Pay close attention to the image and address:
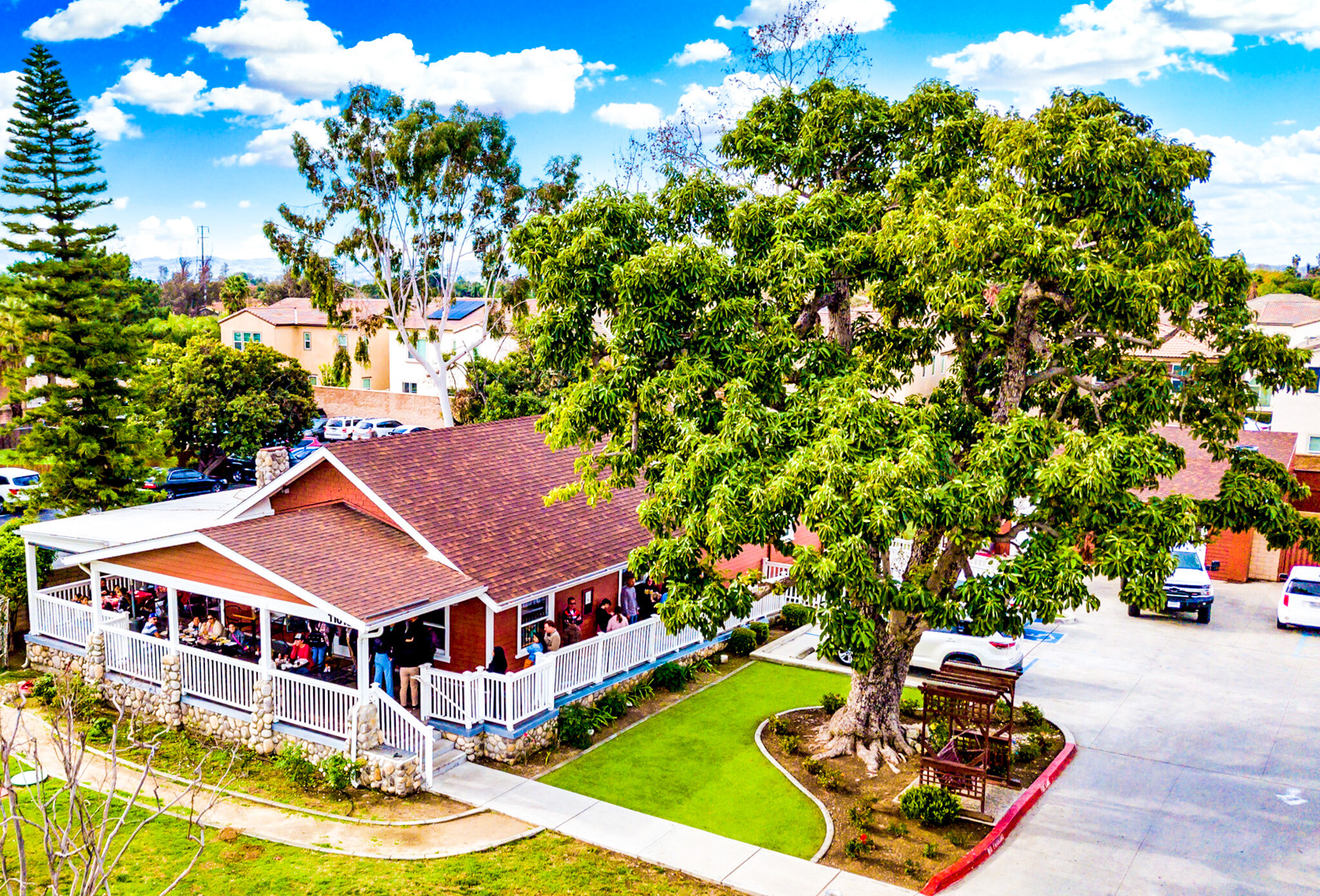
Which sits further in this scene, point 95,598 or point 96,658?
point 95,598

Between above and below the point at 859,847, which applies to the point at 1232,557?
above

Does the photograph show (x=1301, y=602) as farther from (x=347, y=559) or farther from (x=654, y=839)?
(x=347, y=559)

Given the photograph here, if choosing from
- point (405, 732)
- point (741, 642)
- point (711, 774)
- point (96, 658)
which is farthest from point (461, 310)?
point (711, 774)

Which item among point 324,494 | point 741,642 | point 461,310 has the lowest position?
point 741,642

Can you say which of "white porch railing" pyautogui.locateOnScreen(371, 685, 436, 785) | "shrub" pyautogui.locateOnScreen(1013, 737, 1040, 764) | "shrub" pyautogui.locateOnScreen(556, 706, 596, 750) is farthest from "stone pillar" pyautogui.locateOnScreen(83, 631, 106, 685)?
"shrub" pyautogui.locateOnScreen(1013, 737, 1040, 764)

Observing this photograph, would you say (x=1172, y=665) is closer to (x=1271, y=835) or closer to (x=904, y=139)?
(x=1271, y=835)

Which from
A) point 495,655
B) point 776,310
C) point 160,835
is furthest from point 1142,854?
point 160,835

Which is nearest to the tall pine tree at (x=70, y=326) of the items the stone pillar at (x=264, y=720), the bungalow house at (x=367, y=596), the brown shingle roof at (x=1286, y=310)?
the bungalow house at (x=367, y=596)
